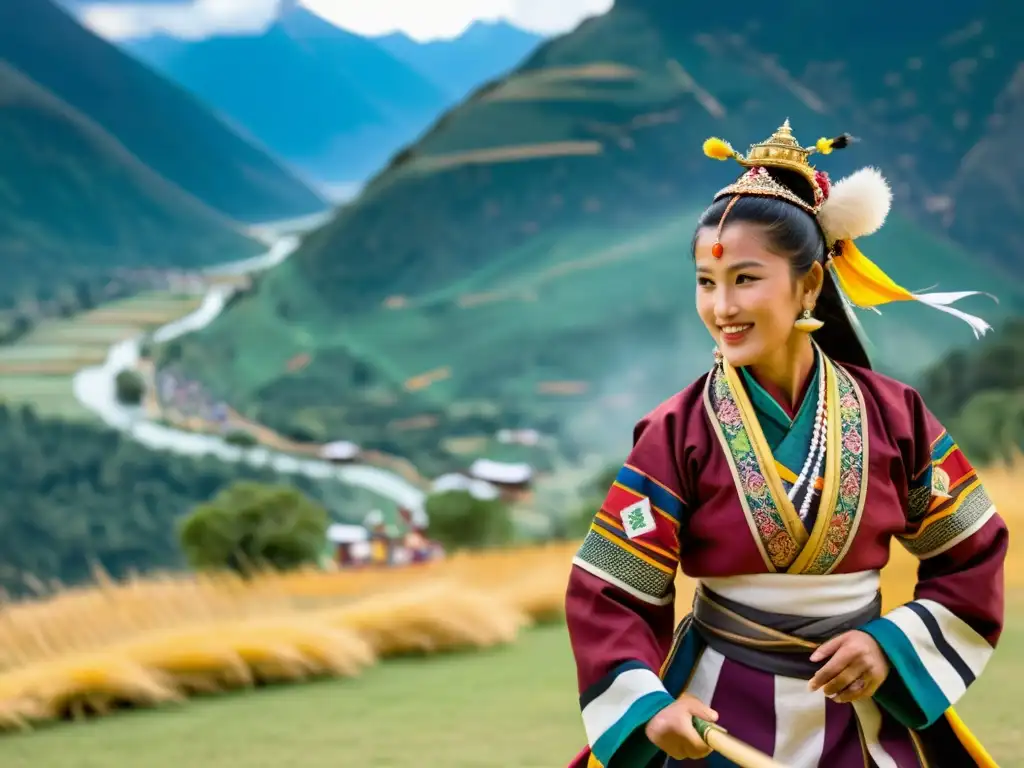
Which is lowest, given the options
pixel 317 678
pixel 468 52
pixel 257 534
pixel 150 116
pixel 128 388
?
pixel 257 534

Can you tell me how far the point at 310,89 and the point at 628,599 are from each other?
8301 mm

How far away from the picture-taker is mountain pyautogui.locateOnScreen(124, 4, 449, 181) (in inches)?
336

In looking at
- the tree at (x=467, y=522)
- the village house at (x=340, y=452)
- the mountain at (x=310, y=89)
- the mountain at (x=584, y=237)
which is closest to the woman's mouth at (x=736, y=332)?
the tree at (x=467, y=522)

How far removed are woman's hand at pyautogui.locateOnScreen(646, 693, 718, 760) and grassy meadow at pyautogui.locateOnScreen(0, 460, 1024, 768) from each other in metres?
0.83

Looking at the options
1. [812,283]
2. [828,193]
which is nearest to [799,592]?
[812,283]

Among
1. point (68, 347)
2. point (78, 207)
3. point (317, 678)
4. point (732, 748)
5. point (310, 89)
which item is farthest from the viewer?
point (310, 89)

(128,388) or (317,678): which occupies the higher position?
(128,388)

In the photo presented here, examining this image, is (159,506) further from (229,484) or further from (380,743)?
(380,743)

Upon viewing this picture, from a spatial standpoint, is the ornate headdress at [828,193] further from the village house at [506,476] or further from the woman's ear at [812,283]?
the village house at [506,476]

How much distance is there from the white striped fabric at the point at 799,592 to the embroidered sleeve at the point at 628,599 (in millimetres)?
85

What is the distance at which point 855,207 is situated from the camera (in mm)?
1413

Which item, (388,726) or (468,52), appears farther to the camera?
(468,52)

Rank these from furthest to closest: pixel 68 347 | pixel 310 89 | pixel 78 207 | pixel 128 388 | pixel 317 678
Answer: pixel 310 89, pixel 78 207, pixel 68 347, pixel 128 388, pixel 317 678

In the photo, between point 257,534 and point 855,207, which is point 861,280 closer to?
point 855,207
